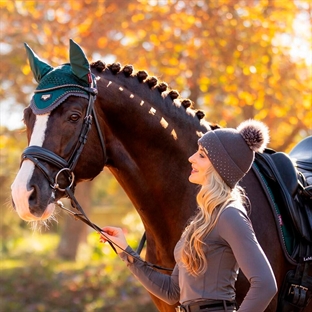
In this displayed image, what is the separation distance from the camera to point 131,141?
3.42 m

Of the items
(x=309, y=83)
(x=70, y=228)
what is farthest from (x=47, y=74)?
(x=70, y=228)

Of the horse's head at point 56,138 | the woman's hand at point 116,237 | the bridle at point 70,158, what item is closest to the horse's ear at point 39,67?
the horse's head at point 56,138

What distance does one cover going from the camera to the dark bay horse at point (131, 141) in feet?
10.3

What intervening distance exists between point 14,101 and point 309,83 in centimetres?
580

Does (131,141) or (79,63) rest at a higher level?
(79,63)

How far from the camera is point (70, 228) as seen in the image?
1266 centimetres

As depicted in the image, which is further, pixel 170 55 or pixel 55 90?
pixel 170 55

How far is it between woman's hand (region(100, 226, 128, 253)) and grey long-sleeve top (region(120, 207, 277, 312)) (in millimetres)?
417

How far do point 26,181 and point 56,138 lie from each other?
0.30m

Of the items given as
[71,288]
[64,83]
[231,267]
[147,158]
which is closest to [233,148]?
[231,267]

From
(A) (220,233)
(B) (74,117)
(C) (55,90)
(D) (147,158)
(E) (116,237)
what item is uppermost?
(C) (55,90)

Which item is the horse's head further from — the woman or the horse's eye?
the woman

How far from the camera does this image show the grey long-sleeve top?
2.33 m

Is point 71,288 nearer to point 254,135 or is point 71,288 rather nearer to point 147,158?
point 147,158
